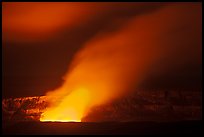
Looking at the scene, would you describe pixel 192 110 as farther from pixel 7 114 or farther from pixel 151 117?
pixel 7 114

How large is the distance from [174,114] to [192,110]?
300 inches

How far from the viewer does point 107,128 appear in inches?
1032

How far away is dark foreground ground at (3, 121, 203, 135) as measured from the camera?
2530 cm

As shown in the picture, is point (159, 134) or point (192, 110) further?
point (192, 110)

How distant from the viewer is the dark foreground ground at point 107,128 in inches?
996

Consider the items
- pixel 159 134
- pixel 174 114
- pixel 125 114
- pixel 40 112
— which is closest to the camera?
pixel 159 134

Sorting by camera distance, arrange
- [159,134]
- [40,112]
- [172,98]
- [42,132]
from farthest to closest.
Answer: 1. [172,98]
2. [40,112]
3. [42,132]
4. [159,134]

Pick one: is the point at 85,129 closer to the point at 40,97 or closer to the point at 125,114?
the point at 40,97

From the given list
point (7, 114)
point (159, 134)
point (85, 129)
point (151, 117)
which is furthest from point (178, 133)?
point (7, 114)

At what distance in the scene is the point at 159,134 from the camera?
24.4 meters

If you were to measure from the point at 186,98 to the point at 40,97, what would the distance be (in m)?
28.3

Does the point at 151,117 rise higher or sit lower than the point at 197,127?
higher

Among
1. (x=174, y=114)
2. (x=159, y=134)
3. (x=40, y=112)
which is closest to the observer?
(x=159, y=134)

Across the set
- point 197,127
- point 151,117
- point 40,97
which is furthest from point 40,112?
point 197,127
